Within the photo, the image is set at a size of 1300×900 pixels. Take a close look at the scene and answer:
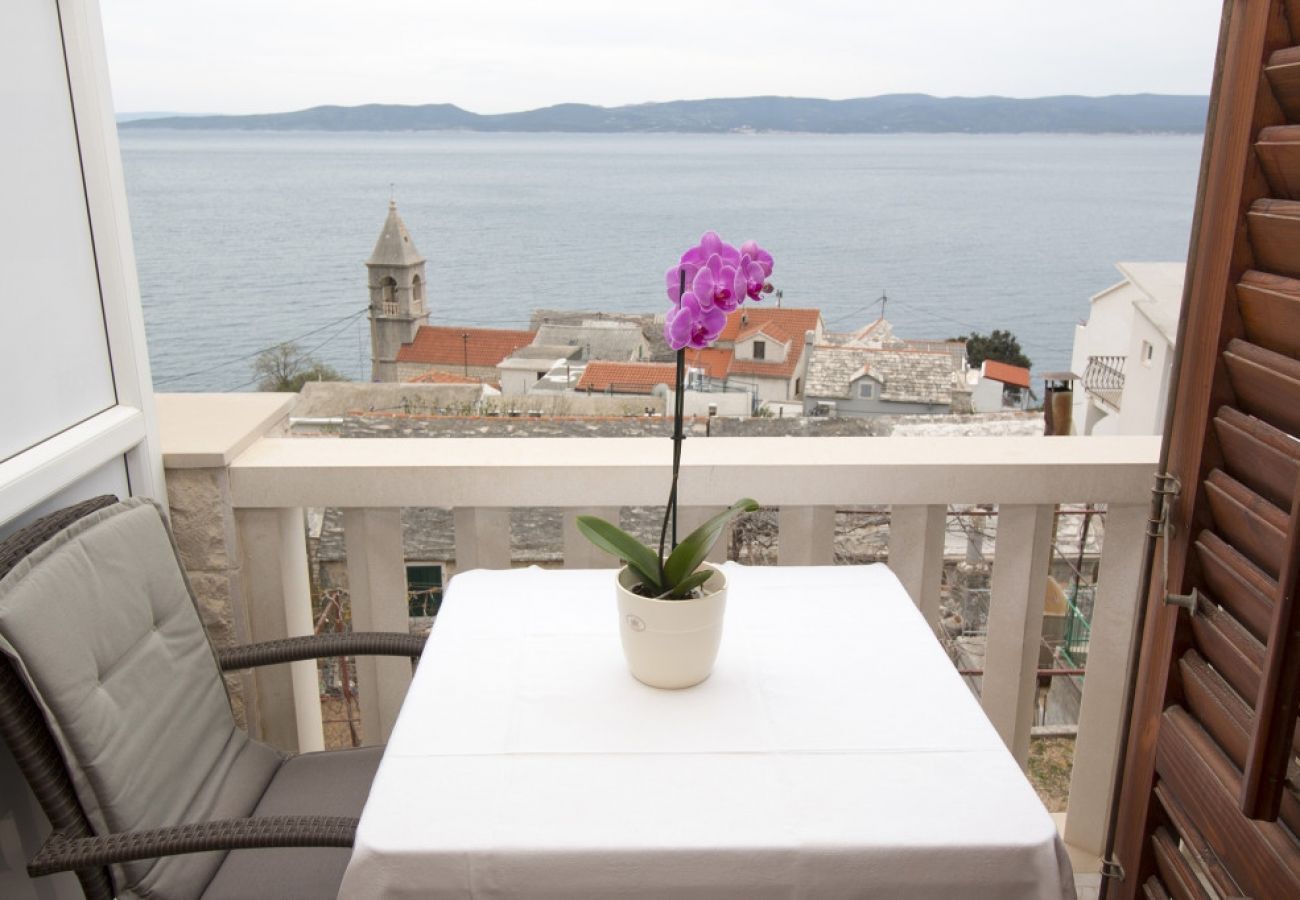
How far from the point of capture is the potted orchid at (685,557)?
3.53ft

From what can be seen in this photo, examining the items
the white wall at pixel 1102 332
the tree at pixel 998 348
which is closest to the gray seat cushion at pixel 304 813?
the tree at pixel 998 348

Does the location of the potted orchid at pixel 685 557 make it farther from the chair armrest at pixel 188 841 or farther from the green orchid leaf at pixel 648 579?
the chair armrest at pixel 188 841

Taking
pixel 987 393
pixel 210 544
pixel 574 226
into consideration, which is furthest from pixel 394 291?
pixel 210 544

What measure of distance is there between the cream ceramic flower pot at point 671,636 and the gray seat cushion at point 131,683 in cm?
67

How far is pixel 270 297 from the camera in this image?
11531mm

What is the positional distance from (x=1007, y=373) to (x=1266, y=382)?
30.6 feet

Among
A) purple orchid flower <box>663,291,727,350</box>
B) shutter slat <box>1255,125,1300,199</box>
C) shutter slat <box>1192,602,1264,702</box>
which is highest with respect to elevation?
shutter slat <box>1255,125,1300,199</box>

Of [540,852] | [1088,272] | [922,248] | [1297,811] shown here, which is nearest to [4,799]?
[540,852]

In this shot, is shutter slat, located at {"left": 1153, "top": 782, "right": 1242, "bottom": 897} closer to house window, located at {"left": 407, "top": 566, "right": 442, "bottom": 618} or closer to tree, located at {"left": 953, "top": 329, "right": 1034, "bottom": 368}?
house window, located at {"left": 407, "top": 566, "right": 442, "bottom": 618}

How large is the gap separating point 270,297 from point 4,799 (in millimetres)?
11178

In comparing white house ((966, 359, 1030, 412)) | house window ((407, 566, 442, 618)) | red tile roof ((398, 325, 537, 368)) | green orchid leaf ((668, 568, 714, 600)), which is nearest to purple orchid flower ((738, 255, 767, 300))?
green orchid leaf ((668, 568, 714, 600))

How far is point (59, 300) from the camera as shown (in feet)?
4.45

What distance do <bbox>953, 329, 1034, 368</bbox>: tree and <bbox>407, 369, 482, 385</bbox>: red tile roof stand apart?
6300 millimetres

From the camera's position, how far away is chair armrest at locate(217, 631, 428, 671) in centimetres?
150
